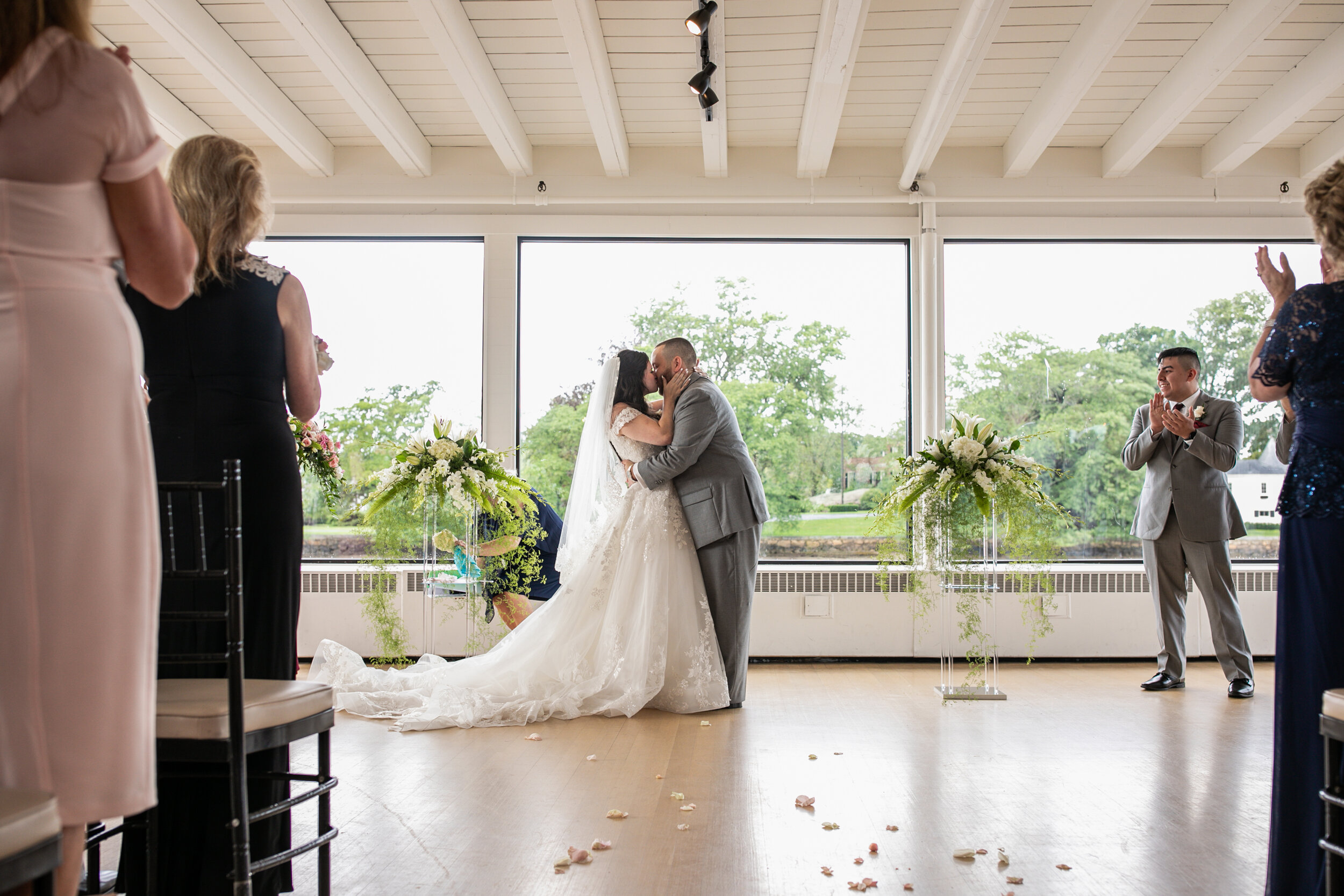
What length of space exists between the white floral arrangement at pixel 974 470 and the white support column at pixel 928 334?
4.56 ft

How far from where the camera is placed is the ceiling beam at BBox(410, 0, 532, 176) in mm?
4477

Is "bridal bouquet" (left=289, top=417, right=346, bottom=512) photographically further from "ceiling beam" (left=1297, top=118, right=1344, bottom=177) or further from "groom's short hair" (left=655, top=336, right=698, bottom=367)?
"ceiling beam" (left=1297, top=118, right=1344, bottom=177)

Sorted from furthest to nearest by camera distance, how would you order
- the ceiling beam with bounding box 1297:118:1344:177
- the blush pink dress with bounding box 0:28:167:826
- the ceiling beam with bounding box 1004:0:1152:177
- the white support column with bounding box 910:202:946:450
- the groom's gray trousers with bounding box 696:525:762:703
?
the white support column with bounding box 910:202:946:450
the ceiling beam with bounding box 1297:118:1344:177
the groom's gray trousers with bounding box 696:525:762:703
the ceiling beam with bounding box 1004:0:1152:177
the blush pink dress with bounding box 0:28:167:826

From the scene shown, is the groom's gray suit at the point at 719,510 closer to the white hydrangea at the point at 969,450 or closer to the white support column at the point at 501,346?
the white hydrangea at the point at 969,450

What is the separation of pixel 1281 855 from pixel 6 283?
2.75 metres

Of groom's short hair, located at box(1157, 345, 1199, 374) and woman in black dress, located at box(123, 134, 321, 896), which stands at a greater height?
groom's short hair, located at box(1157, 345, 1199, 374)

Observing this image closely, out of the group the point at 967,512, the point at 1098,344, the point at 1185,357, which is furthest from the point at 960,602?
the point at 1098,344

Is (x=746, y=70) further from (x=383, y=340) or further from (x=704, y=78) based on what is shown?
(x=383, y=340)

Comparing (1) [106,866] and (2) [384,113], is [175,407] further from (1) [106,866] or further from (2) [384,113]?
(2) [384,113]

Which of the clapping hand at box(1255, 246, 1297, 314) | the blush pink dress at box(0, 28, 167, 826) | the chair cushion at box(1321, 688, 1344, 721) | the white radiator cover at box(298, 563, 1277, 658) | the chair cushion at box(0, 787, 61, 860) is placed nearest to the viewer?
the chair cushion at box(0, 787, 61, 860)

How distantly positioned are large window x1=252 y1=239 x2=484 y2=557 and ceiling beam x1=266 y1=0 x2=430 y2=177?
685 millimetres

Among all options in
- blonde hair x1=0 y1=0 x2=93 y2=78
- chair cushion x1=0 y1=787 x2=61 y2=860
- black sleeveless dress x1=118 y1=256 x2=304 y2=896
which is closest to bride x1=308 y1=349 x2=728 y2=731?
black sleeveless dress x1=118 y1=256 x2=304 y2=896

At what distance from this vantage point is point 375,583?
570 centimetres

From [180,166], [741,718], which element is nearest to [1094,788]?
[741,718]
